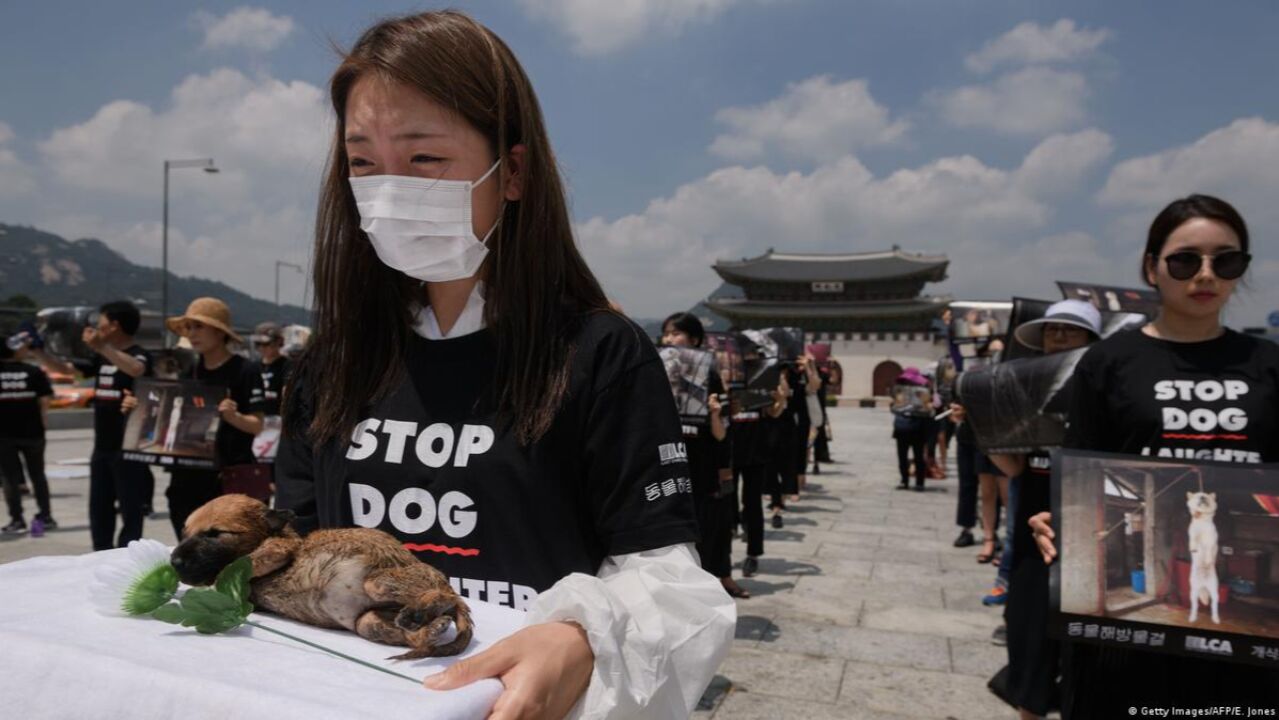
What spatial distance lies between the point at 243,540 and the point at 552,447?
0.41 meters

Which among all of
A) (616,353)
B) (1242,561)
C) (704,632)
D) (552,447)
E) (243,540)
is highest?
(616,353)

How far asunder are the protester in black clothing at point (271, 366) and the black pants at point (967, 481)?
5.34m

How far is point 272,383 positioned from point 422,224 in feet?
16.4

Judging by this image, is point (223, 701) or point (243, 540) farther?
point (243, 540)

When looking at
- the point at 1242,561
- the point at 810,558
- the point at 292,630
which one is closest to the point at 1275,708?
the point at 1242,561

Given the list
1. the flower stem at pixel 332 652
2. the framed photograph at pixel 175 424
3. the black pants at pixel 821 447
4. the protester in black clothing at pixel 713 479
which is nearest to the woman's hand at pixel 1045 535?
the flower stem at pixel 332 652

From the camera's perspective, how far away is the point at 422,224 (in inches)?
50.1

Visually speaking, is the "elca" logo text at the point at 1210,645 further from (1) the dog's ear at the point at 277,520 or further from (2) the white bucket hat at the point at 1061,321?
(1) the dog's ear at the point at 277,520

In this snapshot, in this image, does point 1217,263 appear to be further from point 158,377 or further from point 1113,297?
point 158,377

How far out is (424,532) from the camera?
1.19 meters

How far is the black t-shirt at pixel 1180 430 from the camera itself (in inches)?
85.4

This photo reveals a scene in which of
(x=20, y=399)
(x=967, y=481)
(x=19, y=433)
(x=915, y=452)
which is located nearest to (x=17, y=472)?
(x=19, y=433)

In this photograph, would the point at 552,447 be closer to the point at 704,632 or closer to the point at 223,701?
the point at 704,632

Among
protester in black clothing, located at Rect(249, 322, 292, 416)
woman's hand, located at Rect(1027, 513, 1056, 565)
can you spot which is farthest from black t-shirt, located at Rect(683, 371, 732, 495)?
woman's hand, located at Rect(1027, 513, 1056, 565)
